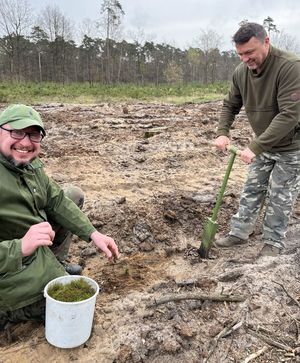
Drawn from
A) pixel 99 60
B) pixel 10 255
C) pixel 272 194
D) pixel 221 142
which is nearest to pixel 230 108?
pixel 221 142

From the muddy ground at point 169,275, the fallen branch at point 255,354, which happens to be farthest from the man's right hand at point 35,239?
the fallen branch at point 255,354

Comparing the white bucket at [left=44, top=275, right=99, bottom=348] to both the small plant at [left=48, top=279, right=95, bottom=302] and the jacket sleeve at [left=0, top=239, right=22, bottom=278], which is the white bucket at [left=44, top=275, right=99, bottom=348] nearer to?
the small plant at [left=48, top=279, right=95, bottom=302]

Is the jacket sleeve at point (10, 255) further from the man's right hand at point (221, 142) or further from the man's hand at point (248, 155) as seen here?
the man's right hand at point (221, 142)

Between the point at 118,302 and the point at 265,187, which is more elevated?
the point at 265,187

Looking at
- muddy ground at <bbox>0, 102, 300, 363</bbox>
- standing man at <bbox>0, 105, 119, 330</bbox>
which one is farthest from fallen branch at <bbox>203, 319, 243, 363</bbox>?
standing man at <bbox>0, 105, 119, 330</bbox>

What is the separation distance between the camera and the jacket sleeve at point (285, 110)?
3057 millimetres

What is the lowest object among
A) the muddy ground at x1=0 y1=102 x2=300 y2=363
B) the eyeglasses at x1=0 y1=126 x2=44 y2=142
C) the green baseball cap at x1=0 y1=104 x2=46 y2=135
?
the muddy ground at x1=0 y1=102 x2=300 y2=363

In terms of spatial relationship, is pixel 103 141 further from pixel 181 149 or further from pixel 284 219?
pixel 284 219

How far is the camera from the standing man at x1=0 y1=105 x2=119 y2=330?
81.9 inches

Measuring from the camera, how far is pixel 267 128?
3234 mm

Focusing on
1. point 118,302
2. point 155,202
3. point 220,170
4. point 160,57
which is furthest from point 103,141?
point 160,57

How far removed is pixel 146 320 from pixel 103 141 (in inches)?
226

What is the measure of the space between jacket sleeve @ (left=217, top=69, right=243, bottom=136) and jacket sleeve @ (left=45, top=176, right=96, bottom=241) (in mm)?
1710

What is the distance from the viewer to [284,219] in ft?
11.6
